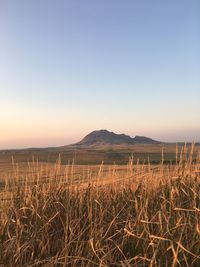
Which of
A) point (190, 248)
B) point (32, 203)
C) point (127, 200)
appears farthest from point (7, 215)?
point (190, 248)

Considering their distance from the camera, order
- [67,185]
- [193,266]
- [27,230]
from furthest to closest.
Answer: [67,185], [27,230], [193,266]

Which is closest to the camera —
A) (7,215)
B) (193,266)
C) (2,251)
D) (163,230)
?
(193,266)

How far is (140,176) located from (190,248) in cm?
304

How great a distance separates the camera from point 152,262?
4113mm

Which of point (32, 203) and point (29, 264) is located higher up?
point (32, 203)

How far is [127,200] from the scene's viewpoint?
6.37 meters

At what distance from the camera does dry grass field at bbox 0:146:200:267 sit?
15.2 ft

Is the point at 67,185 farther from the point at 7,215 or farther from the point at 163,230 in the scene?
the point at 163,230

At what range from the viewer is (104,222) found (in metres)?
5.67

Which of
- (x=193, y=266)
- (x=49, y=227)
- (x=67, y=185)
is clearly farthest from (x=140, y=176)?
(x=193, y=266)

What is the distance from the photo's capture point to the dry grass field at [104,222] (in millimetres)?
4633

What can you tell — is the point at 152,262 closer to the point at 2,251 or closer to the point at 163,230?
the point at 163,230

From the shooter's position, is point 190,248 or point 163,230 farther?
point 163,230

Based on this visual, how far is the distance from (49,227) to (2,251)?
709 millimetres
